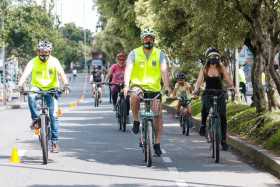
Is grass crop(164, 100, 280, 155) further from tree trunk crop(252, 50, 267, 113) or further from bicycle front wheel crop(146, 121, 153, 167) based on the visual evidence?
bicycle front wheel crop(146, 121, 153, 167)

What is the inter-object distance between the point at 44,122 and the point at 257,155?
141 inches

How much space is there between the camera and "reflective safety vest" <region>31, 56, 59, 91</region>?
42.7 feet

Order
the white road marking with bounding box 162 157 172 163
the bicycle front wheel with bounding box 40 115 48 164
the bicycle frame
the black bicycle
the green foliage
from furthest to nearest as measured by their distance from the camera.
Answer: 1. the green foliage
2. the black bicycle
3. the white road marking with bounding box 162 157 172 163
4. the bicycle frame
5. the bicycle front wheel with bounding box 40 115 48 164

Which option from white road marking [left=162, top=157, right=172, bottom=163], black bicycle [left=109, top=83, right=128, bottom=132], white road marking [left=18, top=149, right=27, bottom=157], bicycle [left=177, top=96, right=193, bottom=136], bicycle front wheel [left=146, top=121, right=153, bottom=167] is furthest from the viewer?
black bicycle [left=109, top=83, right=128, bottom=132]

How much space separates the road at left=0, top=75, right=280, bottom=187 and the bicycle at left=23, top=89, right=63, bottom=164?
344 mm

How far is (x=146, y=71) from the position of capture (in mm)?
12328

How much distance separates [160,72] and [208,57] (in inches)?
51.4

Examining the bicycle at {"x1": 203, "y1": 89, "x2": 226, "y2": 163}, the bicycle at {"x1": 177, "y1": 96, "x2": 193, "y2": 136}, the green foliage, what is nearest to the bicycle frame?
the bicycle at {"x1": 203, "y1": 89, "x2": 226, "y2": 163}

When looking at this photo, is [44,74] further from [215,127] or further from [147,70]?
[215,127]

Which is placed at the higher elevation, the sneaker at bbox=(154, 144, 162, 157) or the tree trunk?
the tree trunk

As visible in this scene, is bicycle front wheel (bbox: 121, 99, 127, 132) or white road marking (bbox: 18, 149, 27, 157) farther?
bicycle front wheel (bbox: 121, 99, 127, 132)

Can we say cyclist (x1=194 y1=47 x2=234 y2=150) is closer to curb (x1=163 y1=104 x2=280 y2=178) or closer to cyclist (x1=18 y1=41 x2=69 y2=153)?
curb (x1=163 y1=104 x2=280 y2=178)

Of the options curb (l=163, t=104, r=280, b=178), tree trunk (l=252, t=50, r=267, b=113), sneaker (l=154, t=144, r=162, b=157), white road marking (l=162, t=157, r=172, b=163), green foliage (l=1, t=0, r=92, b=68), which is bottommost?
white road marking (l=162, t=157, r=172, b=163)

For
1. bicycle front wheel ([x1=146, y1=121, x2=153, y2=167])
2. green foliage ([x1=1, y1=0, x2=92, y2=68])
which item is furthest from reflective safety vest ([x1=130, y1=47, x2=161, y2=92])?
green foliage ([x1=1, y1=0, x2=92, y2=68])
